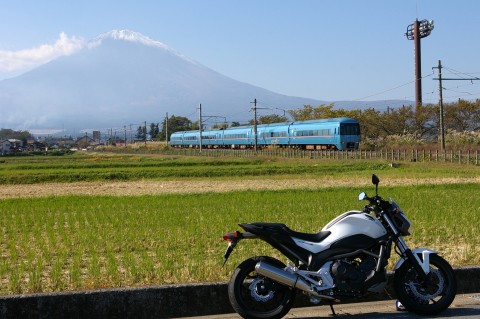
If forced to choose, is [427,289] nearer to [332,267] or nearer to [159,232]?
[332,267]

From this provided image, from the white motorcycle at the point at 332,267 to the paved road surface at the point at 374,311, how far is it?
0.39 ft

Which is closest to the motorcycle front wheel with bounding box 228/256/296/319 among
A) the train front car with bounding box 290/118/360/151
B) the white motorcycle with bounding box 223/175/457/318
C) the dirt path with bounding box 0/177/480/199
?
the white motorcycle with bounding box 223/175/457/318

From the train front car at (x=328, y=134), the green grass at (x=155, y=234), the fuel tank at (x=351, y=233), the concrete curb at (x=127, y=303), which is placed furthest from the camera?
the train front car at (x=328, y=134)

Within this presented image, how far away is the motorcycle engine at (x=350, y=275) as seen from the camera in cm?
458

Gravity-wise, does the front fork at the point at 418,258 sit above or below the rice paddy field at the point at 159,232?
above

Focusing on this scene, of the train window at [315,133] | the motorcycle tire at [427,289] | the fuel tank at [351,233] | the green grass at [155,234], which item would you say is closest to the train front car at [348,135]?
the train window at [315,133]

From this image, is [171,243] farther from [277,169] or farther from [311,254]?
[277,169]

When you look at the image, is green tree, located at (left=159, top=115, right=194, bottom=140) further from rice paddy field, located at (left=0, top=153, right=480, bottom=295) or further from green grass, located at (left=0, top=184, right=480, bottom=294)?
green grass, located at (left=0, top=184, right=480, bottom=294)

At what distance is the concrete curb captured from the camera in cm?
477

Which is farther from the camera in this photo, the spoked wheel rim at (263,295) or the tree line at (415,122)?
the tree line at (415,122)

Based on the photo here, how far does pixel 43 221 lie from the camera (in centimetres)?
1123

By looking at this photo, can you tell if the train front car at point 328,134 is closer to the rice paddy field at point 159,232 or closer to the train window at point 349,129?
the train window at point 349,129

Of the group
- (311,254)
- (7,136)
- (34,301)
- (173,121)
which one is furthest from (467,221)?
(7,136)

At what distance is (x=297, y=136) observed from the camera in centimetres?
4875
